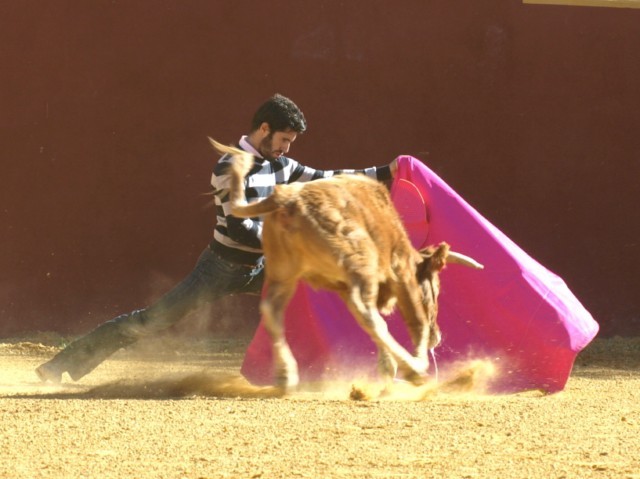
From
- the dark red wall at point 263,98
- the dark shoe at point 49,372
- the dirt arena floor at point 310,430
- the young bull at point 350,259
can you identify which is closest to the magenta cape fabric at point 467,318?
the dirt arena floor at point 310,430

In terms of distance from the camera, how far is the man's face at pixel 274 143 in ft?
19.3

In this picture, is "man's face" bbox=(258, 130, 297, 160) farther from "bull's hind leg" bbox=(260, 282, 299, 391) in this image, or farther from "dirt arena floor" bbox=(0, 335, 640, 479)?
"dirt arena floor" bbox=(0, 335, 640, 479)

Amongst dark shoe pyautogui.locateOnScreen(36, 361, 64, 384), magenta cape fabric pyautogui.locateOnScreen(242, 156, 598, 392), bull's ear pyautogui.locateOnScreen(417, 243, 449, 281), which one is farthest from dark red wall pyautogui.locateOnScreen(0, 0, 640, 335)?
bull's ear pyautogui.locateOnScreen(417, 243, 449, 281)

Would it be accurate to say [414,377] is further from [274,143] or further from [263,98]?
[263,98]

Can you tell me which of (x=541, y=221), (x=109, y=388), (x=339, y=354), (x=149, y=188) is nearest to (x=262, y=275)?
(x=339, y=354)

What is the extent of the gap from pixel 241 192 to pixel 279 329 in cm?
66

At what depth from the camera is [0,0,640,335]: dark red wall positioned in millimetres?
8383

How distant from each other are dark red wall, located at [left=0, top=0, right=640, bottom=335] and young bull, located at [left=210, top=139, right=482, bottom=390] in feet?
9.42

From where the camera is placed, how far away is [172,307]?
5.96 metres

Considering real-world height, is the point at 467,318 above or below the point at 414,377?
above

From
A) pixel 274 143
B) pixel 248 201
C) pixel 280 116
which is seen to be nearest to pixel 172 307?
pixel 248 201

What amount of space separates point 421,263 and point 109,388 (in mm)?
1757

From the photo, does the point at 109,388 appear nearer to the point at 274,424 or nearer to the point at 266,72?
the point at 274,424

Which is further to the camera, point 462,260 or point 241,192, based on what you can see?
point 462,260
